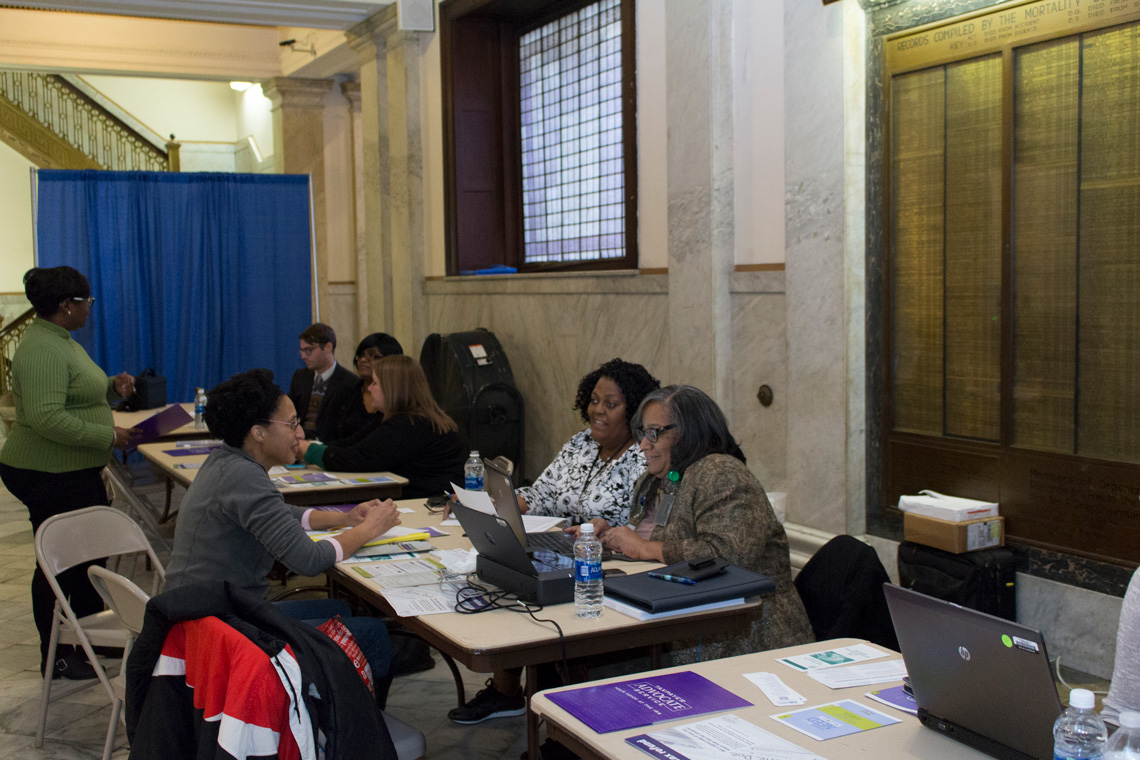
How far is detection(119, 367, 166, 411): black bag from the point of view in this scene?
6.99 meters

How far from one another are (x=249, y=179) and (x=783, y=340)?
513 centimetres

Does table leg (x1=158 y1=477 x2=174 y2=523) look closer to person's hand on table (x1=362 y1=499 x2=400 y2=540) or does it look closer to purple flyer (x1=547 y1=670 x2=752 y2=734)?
person's hand on table (x1=362 y1=499 x2=400 y2=540)

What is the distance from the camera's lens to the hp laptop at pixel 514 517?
2.90 meters

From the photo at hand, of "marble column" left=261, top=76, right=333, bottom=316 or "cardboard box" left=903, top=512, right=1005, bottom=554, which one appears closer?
"cardboard box" left=903, top=512, right=1005, bottom=554

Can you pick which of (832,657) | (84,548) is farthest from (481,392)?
(832,657)

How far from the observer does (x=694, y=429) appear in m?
3.24

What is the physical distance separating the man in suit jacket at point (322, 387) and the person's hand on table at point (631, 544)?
2.95 meters

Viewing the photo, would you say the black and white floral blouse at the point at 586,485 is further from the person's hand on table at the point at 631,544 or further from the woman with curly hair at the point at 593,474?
the person's hand on table at the point at 631,544

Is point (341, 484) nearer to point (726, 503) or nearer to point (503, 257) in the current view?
point (726, 503)

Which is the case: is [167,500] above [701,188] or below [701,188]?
below

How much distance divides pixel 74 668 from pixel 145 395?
3.01 m

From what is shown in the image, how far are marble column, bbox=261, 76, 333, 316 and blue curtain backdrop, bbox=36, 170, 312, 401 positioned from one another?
84.7 inches

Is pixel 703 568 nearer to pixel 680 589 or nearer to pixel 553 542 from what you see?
pixel 680 589

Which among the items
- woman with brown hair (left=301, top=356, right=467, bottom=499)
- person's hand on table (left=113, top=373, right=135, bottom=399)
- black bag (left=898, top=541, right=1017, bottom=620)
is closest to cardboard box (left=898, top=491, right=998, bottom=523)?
black bag (left=898, top=541, right=1017, bottom=620)
